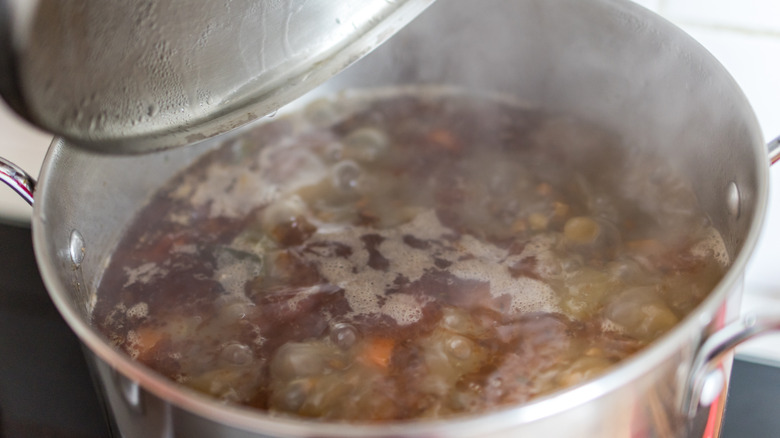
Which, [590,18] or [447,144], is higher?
[590,18]

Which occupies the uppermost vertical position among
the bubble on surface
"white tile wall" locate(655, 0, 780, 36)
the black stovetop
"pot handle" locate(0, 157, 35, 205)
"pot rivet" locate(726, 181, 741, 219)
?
"white tile wall" locate(655, 0, 780, 36)

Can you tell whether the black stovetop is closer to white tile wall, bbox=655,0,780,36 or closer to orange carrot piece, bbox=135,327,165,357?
orange carrot piece, bbox=135,327,165,357

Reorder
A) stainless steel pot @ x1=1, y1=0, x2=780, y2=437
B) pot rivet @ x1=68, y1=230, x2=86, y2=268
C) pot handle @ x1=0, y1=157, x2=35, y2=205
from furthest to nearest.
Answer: pot rivet @ x1=68, y1=230, x2=86, y2=268
pot handle @ x1=0, y1=157, x2=35, y2=205
stainless steel pot @ x1=1, y1=0, x2=780, y2=437

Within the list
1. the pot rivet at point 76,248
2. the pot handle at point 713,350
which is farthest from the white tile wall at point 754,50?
the pot handle at point 713,350

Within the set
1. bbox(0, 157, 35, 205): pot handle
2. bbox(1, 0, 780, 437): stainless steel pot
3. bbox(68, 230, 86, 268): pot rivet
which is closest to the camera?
bbox(1, 0, 780, 437): stainless steel pot

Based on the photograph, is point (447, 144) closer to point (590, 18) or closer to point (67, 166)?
point (590, 18)

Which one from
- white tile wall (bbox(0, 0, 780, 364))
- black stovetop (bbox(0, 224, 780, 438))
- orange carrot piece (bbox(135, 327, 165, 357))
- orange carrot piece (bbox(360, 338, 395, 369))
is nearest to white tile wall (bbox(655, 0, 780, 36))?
white tile wall (bbox(0, 0, 780, 364))

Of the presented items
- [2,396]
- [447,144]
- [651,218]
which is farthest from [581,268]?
[2,396]

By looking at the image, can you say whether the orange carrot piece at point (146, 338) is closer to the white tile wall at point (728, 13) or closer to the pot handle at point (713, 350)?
the pot handle at point (713, 350)
